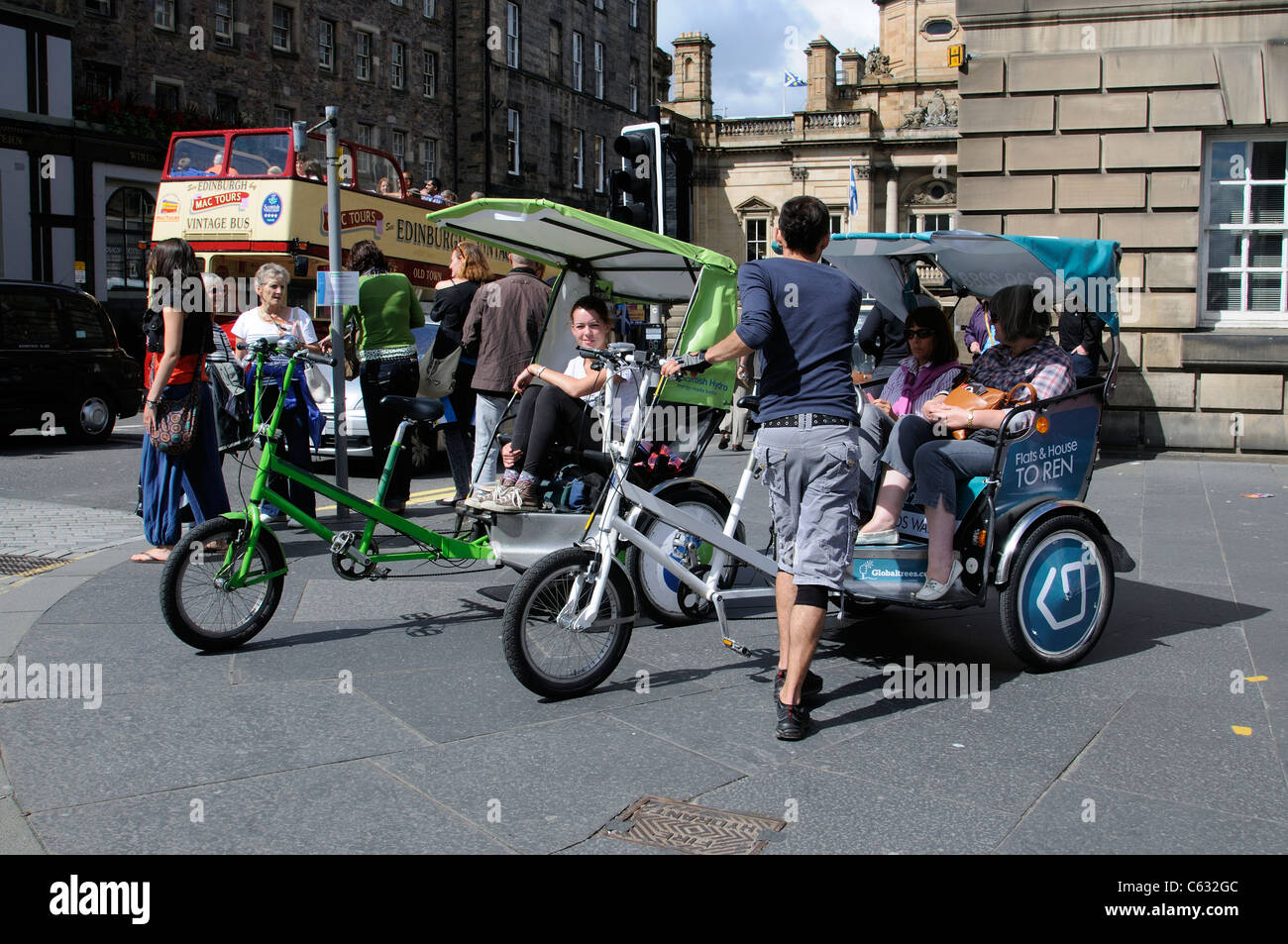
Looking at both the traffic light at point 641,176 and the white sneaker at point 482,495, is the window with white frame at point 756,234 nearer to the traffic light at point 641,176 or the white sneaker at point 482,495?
the traffic light at point 641,176

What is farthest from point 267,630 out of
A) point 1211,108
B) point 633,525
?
point 1211,108

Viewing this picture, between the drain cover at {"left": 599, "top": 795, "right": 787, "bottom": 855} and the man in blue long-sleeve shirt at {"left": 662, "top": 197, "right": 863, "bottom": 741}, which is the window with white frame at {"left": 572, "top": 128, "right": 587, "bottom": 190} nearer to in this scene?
the man in blue long-sleeve shirt at {"left": 662, "top": 197, "right": 863, "bottom": 741}

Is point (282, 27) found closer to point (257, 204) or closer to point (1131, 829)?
point (257, 204)

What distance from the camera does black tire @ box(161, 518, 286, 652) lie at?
5301 mm

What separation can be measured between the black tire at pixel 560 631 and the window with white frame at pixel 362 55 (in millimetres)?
36816

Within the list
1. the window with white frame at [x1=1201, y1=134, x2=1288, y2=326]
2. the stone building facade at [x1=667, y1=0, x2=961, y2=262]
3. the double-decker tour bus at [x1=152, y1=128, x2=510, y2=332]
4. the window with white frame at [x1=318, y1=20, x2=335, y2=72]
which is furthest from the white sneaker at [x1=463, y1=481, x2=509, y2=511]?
the stone building facade at [x1=667, y1=0, x2=961, y2=262]

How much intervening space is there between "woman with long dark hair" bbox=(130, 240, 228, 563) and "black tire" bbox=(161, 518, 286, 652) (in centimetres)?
190

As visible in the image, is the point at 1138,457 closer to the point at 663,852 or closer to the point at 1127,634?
the point at 1127,634

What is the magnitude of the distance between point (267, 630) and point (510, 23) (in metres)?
44.5

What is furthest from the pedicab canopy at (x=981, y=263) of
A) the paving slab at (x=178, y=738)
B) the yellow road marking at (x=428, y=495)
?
the yellow road marking at (x=428, y=495)

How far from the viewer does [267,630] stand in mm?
6016

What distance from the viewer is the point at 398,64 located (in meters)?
40.5

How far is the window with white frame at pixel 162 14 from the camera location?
101ft

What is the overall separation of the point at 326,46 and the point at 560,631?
3634 cm
